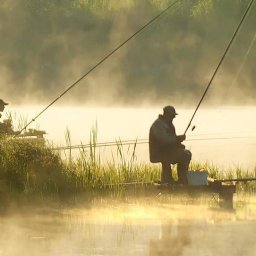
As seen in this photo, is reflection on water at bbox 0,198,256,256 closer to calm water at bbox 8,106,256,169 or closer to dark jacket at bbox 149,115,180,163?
dark jacket at bbox 149,115,180,163

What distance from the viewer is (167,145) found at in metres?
15.5

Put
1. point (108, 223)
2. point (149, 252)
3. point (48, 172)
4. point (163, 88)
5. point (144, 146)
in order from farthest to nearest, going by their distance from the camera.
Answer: point (163, 88) → point (144, 146) → point (48, 172) → point (108, 223) → point (149, 252)

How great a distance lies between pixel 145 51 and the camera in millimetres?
76938

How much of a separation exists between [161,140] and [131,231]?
233cm

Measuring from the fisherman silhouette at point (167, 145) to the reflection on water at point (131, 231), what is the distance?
60cm

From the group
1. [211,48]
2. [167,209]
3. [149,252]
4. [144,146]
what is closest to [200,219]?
[167,209]

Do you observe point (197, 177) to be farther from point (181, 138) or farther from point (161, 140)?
point (161, 140)

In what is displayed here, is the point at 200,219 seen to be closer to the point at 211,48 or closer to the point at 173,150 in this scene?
the point at 173,150

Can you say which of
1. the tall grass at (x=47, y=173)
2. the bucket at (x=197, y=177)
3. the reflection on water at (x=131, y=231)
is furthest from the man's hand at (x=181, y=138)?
the tall grass at (x=47, y=173)

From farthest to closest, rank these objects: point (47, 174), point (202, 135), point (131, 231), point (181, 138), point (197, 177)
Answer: point (202, 135) → point (47, 174) → point (197, 177) → point (181, 138) → point (131, 231)

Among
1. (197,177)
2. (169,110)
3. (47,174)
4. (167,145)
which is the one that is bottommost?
(197,177)

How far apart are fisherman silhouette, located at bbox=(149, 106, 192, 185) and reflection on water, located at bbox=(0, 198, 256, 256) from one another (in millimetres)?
599

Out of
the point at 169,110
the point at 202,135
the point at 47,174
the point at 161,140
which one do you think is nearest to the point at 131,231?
the point at 161,140

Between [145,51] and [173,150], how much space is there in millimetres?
61573
